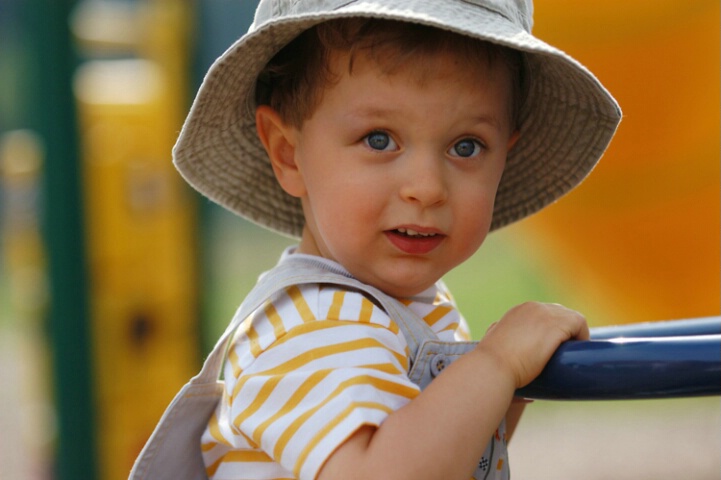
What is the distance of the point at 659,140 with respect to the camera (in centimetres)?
363

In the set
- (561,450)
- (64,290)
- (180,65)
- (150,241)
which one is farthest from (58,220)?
(561,450)

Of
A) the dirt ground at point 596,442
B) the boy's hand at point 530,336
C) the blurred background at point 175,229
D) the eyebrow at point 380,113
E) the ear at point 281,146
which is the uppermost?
the eyebrow at point 380,113

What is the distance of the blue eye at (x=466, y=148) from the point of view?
1.36 metres

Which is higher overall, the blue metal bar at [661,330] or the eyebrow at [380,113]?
the eyebrow at [380,113]

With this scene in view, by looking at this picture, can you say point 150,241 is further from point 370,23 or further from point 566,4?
point 370,23

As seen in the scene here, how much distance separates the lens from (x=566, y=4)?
3643 mm

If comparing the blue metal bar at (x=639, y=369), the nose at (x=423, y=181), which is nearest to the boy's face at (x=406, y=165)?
the nose at (x=423, y=181)

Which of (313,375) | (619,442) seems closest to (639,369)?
(313,375)

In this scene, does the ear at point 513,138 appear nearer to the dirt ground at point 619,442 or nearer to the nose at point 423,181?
the nose at point 423,181

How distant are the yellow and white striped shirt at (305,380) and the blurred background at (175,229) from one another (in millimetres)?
1753

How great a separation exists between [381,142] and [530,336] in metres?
0.33

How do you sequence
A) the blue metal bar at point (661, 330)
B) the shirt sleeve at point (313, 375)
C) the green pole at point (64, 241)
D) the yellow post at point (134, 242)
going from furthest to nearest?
the yellow post at point (134, 242)
the green pole at point (64, 241)
the blue metal bar at point (661, 330)
the shirt sleeve at point (313, 375)

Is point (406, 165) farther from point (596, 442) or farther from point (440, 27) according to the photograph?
point (596, 442)

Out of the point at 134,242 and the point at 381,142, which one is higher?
the point at 381,142
